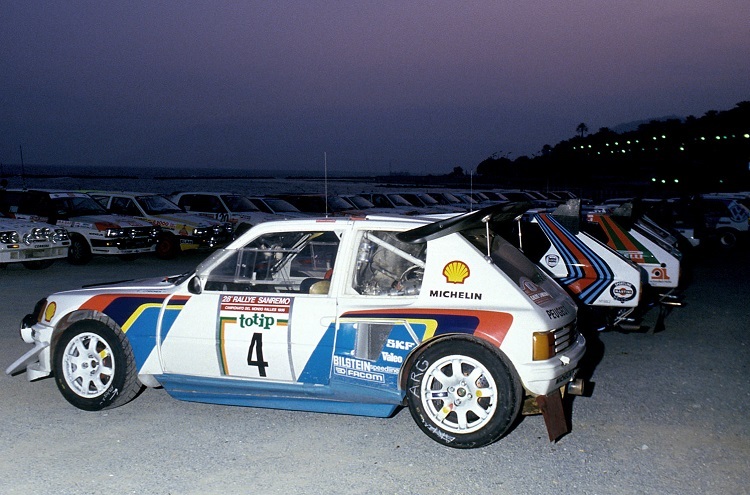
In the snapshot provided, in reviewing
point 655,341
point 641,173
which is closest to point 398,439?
point 655,341

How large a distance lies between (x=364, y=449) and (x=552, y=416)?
131 centimetres

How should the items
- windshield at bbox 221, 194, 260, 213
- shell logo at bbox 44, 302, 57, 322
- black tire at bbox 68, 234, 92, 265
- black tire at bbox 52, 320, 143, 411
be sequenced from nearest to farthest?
black tire at bbox 52, 320, 143, 411 < shell logo at bbox 44, 302, 57, 322 < black tire at bbox 68, 234, 92, 265 < windshield at bbox 221, 194, 260, 213

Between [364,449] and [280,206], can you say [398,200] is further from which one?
[364,449]

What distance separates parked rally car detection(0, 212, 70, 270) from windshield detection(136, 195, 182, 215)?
3053 millimetres

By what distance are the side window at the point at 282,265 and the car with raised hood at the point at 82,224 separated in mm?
11376

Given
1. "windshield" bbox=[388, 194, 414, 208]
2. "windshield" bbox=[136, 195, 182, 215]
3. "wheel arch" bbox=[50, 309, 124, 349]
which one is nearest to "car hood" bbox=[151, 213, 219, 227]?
"windshield" bbox=[136, 195, 182, 215]

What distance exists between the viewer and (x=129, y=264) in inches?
668

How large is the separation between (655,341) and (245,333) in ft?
18.4

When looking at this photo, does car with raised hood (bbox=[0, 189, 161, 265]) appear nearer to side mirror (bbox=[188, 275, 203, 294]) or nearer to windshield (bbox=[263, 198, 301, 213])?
windshield (bbox=[263, 198, 301, 213])

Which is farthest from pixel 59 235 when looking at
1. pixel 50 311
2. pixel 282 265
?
pixel 282 265

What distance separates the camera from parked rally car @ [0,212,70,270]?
46.6ft

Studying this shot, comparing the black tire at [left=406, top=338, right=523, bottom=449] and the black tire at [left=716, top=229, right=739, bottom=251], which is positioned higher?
the black tire at [left=406, top=338, right=523, bottom=449]

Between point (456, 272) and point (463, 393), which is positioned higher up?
point (456, 272)

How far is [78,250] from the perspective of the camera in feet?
53.9
